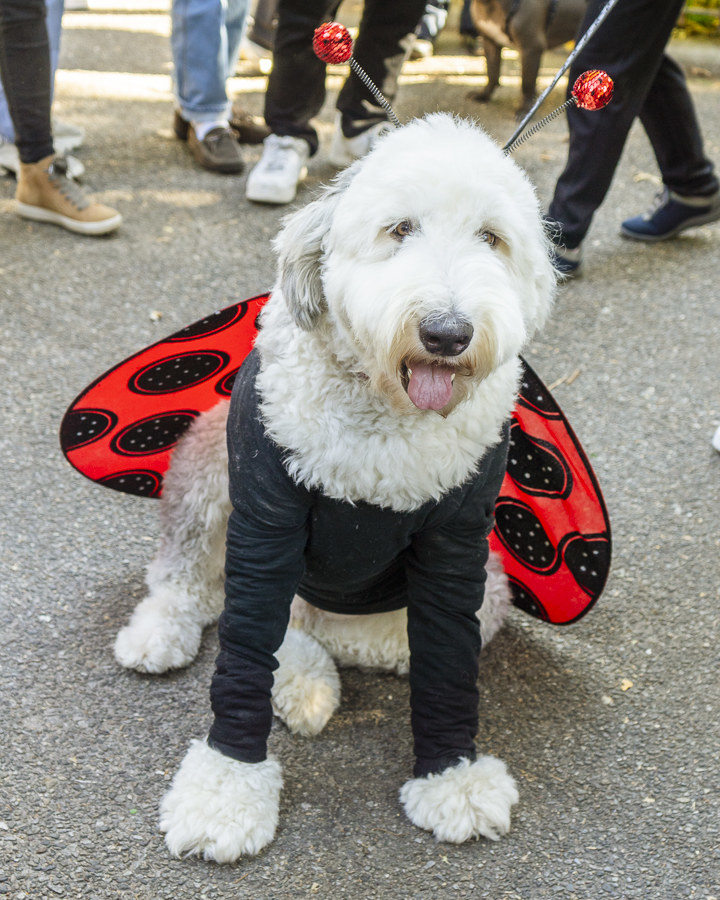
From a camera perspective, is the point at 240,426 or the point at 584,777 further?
the point at 584,777

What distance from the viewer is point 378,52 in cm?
437

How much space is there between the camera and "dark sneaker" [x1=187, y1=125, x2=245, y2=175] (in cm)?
468

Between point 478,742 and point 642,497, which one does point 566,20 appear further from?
point 478,742

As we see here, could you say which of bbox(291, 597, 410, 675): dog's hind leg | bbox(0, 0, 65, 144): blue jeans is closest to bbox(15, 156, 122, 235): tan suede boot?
bbox(0, 0, 65, 144): blue jeans

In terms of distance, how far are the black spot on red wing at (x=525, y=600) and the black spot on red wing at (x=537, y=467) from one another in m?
0.25

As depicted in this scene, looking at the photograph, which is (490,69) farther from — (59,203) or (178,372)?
(178,372)

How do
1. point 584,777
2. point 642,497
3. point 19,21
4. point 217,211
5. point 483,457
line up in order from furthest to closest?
point 217,211, point 19,21, point 642,497, point 584,777, point 483,457

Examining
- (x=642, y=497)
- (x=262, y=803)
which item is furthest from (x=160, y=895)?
(x=642, y=497)

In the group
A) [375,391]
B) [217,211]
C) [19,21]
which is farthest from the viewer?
[217,211]


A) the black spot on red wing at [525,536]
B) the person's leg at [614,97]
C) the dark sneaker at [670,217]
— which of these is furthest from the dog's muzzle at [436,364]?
the dark sneaker at [670,217]

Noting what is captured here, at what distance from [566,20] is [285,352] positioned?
4.36 metres

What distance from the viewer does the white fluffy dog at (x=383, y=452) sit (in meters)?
1.55

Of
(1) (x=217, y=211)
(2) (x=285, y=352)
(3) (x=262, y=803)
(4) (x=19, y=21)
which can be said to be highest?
(2) (x=285, y=352)

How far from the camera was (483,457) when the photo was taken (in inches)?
71.1
